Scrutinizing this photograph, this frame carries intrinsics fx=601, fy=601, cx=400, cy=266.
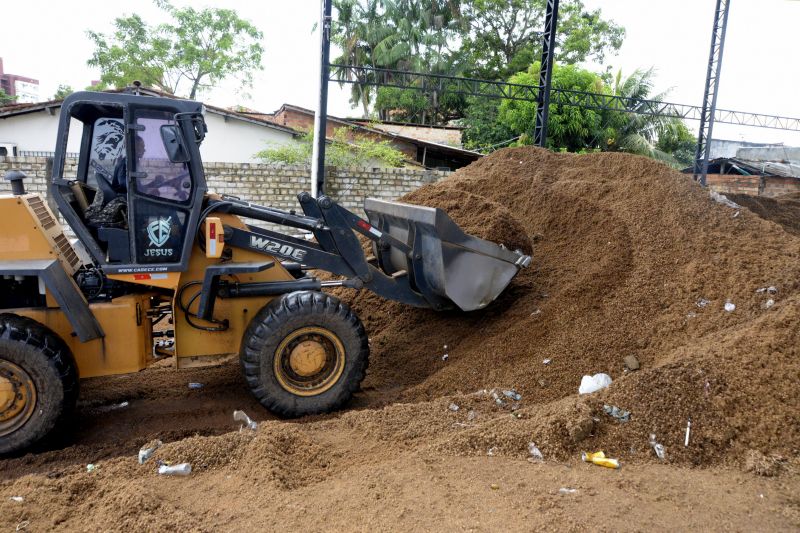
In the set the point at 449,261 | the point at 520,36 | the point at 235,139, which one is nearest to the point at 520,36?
the point at 520,36

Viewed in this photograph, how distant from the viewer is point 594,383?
4594 millimetres

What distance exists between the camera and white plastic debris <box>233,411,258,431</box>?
407 cm

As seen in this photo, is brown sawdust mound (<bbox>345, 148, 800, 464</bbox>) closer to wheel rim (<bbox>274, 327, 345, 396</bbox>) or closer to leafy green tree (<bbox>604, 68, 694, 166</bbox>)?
wheel rim (<bbox>274, 327, 345, 396</bbox>)

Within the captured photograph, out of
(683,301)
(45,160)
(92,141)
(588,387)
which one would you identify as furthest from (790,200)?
(45,160)

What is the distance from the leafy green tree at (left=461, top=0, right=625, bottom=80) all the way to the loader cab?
29.4m

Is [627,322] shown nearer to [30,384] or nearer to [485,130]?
[30,384]

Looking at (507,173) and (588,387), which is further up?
(507,173)

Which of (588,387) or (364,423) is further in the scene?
(588,387)

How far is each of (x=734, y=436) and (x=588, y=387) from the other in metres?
1.15

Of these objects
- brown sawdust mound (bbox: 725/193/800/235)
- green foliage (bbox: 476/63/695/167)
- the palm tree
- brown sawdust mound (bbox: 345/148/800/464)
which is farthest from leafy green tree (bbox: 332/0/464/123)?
brown sawdust mound (bbox: 345/148/800/464)

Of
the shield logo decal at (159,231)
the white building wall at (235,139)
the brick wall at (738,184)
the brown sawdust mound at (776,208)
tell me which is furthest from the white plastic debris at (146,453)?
the brick wall at (738,184)

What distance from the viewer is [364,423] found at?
4.05 m

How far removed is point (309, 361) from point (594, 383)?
7.12ft

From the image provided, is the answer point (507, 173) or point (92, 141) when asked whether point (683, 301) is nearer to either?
point (507, 173)
